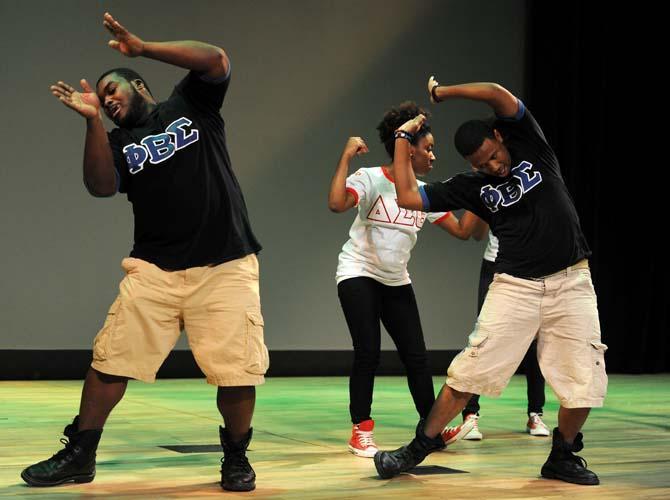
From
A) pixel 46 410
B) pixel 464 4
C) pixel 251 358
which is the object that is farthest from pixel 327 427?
pixel 464 4

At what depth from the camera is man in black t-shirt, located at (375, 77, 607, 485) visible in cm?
351

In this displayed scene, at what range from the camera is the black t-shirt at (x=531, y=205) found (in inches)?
138

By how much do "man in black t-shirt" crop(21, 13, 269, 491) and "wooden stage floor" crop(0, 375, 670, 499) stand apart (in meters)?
0.23

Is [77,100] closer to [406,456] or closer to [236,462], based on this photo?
[236,462]

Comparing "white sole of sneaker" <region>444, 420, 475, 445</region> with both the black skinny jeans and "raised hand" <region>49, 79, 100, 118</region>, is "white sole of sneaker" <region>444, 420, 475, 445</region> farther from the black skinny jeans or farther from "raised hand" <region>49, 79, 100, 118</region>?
"raised hand" <region>49, 79, 100, 118</region>

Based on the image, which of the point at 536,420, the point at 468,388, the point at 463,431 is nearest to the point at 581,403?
the point at 468,388

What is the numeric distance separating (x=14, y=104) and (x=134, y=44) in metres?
4.81

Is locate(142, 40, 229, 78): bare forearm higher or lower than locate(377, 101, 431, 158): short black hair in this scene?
higher

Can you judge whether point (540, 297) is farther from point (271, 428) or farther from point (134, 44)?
point (271, 428)

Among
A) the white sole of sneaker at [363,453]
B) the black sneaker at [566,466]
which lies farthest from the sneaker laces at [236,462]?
the black sneaker at [566,466]

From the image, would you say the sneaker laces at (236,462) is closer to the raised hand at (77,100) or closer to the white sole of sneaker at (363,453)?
the white sole of sneaker at (363,453)

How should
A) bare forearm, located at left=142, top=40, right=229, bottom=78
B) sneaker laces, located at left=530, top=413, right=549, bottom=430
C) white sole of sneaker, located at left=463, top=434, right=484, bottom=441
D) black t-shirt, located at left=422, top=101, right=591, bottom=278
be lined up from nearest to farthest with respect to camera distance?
1. bare forearm, located at left=142, top=40, right=229, bottom=78
2. black t-shirt, located at left=422, top=101, right=591, bottom=278
3. white sole of sneaker, located at left=463, top=434, right=484, bottom=441
4. sneaker laces, located at left=530, top=413, right=549, bottom=430

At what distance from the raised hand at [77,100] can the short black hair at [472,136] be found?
1.15 m

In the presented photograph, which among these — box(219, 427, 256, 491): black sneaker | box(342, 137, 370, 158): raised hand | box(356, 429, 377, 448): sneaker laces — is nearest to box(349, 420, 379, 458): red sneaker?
box(356, 429, 377, 448): sneaker laces
